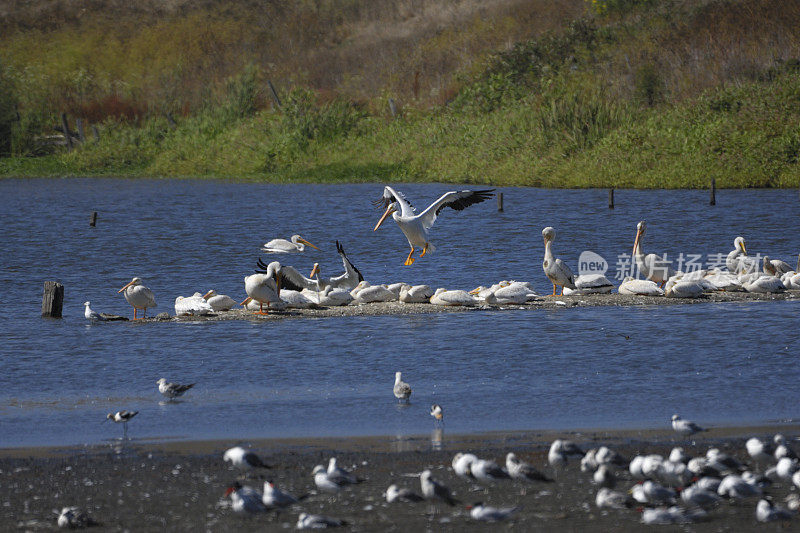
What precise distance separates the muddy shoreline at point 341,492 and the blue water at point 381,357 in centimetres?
60

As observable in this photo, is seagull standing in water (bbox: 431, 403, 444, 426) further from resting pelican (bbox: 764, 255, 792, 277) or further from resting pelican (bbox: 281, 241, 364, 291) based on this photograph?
resting pelican (bbox: 764, 255, 792, 277)

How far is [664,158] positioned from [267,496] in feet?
122

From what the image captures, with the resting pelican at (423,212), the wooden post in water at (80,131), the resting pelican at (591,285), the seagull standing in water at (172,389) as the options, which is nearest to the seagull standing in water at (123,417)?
the seagull standing in water at (172,389)

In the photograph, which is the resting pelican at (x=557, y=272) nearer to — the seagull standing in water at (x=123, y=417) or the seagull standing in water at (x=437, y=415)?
the seagull standing in water at (x=437, y=415)

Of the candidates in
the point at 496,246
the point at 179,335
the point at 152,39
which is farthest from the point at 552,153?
the point at 152,39

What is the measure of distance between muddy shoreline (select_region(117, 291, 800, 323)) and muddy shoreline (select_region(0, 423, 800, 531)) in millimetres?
7205

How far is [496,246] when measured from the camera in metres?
28.9

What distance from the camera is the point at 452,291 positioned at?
17.9 m

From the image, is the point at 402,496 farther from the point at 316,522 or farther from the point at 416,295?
the point at 416,295

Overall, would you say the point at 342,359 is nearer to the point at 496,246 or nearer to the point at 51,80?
the point at 496,246

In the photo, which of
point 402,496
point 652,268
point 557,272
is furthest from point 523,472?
point 652,268

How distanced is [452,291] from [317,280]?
2357 millimetres

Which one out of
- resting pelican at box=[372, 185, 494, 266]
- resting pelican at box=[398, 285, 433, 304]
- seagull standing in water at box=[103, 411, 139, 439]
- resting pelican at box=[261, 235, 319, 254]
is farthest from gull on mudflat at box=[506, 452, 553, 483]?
resting pelican at box=[261, 235, 319, 254]

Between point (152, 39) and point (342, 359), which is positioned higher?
point (152, 39)
